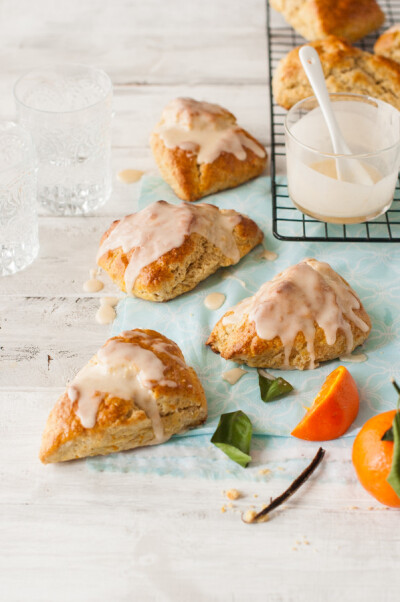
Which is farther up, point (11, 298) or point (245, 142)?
point (245, 142)

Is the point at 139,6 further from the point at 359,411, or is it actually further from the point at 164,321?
Answer: the point at 359,411

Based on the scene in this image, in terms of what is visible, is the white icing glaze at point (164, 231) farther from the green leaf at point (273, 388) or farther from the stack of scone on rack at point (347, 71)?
the stack of scone on rack at point (347, 71)

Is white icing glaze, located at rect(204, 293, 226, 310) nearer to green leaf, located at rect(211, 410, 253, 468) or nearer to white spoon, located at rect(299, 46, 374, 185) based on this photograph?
green leaf, located at rect(211, 410, 253, 468)

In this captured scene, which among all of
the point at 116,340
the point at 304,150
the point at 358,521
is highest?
the point at 304,150

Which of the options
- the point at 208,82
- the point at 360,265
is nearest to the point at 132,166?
the point at 208,82

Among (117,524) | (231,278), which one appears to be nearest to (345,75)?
(231,278)

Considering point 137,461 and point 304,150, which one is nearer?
point 137,461

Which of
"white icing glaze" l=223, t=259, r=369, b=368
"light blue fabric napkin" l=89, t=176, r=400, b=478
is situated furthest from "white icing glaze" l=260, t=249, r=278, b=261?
"white icing glaze" l=223, t=259, r=369, b=368
